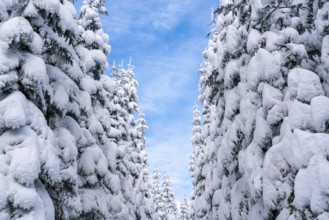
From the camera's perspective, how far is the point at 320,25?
9.16m

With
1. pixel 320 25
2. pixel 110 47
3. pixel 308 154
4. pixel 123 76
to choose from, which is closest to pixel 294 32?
pixel 320 25

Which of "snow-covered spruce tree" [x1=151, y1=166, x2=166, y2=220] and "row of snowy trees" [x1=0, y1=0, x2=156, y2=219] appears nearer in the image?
"row of snowy trees" [x1=0, y1=0, x2=156, y2=219]

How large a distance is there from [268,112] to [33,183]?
6039 millimetres

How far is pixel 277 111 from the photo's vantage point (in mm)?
9977

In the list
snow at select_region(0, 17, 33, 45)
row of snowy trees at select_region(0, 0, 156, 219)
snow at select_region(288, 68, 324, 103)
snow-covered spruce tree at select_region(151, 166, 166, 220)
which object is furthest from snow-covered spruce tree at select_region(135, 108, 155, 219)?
snow-covered spruce tree at select_region(151, 166, 166, 220)

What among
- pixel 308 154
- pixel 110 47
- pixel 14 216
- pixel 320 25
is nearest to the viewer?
pixel 14 216

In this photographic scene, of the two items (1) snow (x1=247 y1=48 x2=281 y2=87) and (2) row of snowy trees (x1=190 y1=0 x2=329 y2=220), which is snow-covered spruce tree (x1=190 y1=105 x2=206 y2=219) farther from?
(1) snow (x1=247 y1=48 x2=281 y2=87)

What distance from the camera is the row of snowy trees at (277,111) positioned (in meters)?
8.15

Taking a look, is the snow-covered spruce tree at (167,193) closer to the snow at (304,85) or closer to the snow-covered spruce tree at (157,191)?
the snow-covered spruce tree at (157,191)

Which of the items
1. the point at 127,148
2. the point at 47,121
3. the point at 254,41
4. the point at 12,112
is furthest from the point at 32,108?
the point at 127,148

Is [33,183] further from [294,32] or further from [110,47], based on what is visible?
[110,47]

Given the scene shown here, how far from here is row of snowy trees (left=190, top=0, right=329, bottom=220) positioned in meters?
8.15

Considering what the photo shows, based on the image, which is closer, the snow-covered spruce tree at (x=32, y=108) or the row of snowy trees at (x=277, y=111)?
the snow-covered spruce tree at (x=32, y=108)


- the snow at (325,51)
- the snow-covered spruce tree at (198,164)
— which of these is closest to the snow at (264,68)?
the snow at (325,51)
